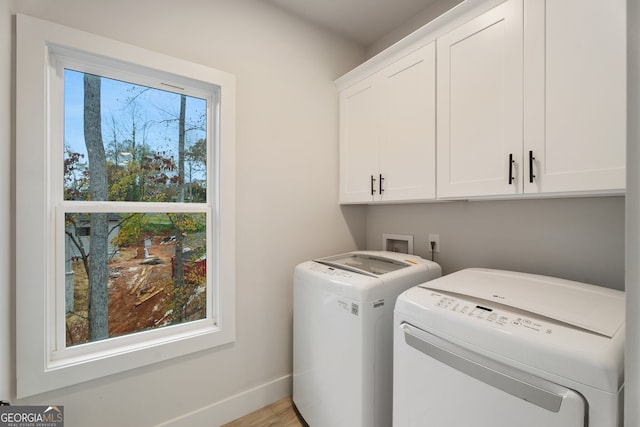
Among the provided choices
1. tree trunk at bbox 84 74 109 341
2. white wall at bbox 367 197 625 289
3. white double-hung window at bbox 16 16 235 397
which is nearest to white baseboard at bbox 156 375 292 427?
white double-hung window at bbox 16 16 235 397

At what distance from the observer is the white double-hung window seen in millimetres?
1202

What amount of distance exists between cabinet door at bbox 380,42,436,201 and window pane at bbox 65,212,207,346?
4.03 ft

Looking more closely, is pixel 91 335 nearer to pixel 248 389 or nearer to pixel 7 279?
pixel 7 279

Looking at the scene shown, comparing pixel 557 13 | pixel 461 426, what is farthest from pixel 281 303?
pixel 557 13

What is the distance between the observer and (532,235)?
1.45m

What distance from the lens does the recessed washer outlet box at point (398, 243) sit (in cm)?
203

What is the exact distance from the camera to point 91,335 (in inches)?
55.9

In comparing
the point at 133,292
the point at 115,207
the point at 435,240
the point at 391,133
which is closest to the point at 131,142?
the point at 115,207

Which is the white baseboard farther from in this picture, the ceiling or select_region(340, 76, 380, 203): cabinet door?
the ceiling

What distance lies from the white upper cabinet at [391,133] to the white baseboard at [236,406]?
55.0 inches

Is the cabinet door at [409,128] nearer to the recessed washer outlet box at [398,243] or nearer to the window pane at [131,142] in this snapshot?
the recessed washer outlet box at [398,243]

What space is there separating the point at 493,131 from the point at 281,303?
62.9 inches

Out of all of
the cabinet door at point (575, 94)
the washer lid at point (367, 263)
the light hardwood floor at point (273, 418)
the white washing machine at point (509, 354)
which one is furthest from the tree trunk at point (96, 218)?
the cabinet door at point (575, 94)
